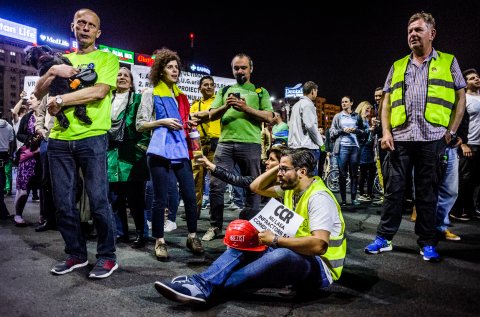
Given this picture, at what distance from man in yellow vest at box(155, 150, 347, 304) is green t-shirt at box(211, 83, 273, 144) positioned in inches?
73.1

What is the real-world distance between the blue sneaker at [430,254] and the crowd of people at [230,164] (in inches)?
0.6

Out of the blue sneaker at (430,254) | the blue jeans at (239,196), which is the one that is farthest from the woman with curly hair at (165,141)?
the blue jeans at (239,196)

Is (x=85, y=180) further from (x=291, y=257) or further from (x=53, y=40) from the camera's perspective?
(x=53, y=40)

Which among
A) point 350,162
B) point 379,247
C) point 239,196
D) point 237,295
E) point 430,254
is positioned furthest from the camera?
point 350,162

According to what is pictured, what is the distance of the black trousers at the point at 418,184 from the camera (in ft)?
12.5

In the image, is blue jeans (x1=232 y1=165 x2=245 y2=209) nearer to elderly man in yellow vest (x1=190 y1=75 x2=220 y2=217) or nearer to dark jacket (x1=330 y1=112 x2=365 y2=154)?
elderly man in yellow vest (x1=190 y1=75 x2=220 y2=217)

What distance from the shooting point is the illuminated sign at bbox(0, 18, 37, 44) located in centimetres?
4653

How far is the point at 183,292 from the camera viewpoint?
243cm

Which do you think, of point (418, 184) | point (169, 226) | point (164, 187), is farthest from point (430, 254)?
point (169, 226)

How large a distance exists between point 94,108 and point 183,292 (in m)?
1.80

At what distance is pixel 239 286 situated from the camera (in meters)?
2.58

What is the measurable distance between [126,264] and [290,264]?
1.82 metres

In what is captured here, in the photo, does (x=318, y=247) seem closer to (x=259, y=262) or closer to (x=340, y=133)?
(x=259, y=262)

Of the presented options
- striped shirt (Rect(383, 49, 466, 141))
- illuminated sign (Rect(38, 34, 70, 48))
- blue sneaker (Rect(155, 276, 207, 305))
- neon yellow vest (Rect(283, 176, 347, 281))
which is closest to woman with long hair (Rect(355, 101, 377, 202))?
striped shirt (Rect(383, 49, 466, 141))
